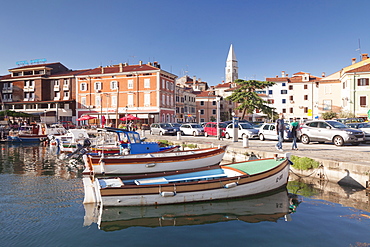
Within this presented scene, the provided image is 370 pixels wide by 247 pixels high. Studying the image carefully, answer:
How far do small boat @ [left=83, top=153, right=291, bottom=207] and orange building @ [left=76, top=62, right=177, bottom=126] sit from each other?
4375 cm

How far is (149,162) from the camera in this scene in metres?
14.2

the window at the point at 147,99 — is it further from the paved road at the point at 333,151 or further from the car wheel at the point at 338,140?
the car wheel at the point at 338,140

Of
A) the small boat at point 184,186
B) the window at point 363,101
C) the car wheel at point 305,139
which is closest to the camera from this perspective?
the small boat at point 184,186

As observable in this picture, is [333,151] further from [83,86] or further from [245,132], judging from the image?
[83,86]

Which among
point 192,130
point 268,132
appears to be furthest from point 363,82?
point 268,132

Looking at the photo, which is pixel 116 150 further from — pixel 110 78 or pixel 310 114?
pixel 310 114

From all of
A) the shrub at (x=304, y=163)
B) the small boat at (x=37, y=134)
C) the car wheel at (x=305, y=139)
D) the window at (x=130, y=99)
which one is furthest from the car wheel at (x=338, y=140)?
the window at (x=130, y=99)

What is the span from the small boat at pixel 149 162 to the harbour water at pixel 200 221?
289 centimetres

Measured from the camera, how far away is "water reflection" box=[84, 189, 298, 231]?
7995 mm

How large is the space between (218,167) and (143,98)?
148 ft

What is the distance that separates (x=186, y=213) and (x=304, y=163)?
6.60 meters

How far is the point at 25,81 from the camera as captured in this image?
6419 cm

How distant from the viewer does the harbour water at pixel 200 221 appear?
22.2 feet

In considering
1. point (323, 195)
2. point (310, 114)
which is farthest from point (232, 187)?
point (310, 114)
